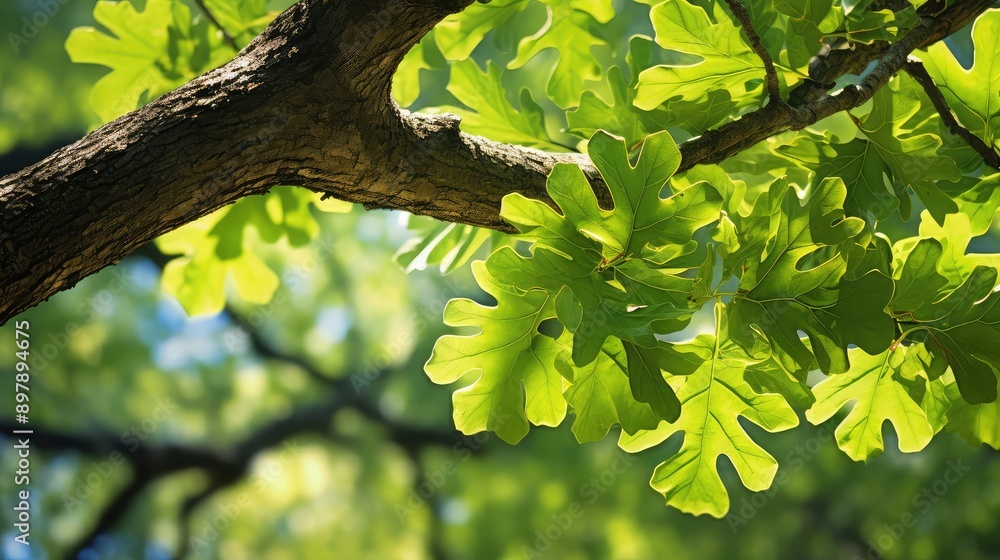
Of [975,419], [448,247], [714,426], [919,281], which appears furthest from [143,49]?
[975,419]

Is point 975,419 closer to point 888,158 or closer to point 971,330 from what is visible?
point 971,330

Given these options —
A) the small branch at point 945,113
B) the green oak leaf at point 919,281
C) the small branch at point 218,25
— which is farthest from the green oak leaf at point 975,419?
the small branch at point 218,25

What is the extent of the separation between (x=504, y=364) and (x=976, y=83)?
0.66m

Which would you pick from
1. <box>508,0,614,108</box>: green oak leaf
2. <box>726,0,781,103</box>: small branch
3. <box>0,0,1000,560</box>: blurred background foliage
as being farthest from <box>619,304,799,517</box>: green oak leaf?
<box>0,0,1000,560</box>: blurred background foliage

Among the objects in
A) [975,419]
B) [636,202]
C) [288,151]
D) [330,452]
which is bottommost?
[330,452]

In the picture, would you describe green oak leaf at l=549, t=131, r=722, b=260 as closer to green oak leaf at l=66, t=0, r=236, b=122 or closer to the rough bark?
the rough bark

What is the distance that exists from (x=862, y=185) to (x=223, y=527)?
3864 mm

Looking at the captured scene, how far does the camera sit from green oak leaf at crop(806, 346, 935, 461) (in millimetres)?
904

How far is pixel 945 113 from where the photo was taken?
97 centimetres

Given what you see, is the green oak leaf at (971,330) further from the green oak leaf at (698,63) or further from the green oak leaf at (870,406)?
the green oak leaf at (698,63)

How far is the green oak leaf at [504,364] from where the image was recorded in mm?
796

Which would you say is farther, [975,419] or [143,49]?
[143,49]

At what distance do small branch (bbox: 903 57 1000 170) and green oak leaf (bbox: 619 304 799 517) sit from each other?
16.3 inches

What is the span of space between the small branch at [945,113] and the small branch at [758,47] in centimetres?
21
